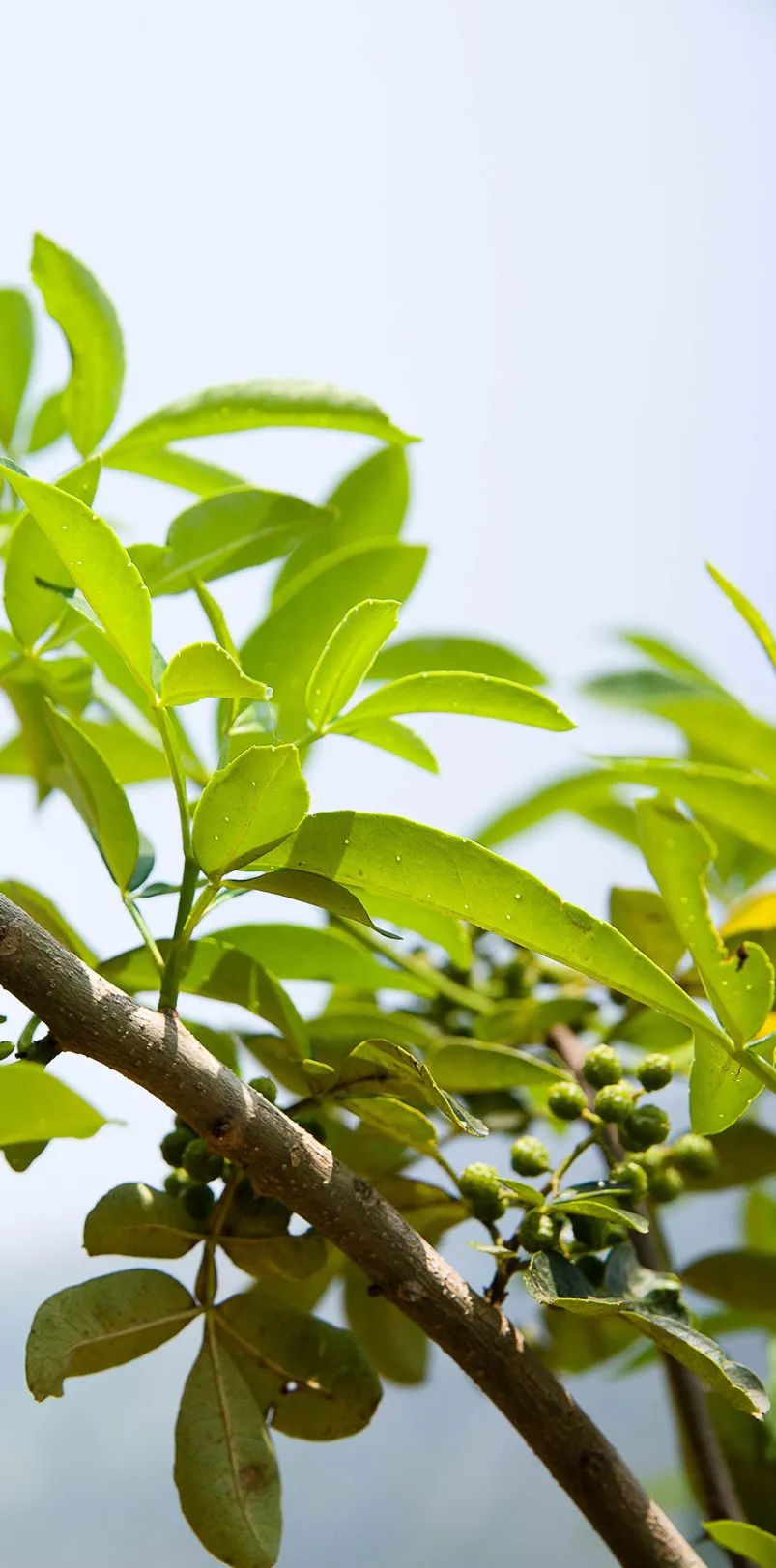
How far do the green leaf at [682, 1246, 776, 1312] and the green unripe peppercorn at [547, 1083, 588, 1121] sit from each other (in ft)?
1.04

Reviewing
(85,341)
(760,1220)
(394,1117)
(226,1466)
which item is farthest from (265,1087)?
(760,1220)

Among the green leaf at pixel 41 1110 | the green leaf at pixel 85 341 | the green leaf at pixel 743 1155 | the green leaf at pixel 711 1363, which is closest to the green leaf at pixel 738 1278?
the green leaf at pixel 743 1155

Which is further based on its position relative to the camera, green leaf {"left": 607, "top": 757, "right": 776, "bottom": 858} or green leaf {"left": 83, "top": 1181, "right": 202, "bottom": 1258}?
green leaf {"left": 607, "top": 757, "right": 776, "bottom": 858}

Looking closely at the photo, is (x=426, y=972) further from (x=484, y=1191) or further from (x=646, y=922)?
(x=484, y=1191)

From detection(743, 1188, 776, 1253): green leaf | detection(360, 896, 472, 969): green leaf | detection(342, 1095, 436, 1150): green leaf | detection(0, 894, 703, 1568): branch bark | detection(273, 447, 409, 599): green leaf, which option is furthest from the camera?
detection(743, 1188, 776, 1253): green leaf

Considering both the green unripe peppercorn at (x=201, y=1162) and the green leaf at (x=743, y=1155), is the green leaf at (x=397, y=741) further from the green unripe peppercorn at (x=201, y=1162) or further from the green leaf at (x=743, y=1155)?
the green leaf at (x=743, y=1155)

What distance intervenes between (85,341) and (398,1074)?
1.30ft

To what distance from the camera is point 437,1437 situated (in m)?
1.58

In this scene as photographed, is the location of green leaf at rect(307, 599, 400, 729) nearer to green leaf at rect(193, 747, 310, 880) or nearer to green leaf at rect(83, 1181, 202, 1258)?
green leaf at rect(193, 747, 310, 880)

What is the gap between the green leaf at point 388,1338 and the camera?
898 mm

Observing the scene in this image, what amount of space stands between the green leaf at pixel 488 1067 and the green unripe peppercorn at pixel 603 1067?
2 cm

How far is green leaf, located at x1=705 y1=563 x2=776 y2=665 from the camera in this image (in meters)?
0.60

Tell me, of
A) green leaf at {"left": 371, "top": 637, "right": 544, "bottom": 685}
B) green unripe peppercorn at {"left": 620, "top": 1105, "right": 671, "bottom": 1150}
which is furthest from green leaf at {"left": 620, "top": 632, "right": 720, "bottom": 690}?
green unripe peppercorn at {"left": 620, "top": 1105, "right": 671, "bottom": 1150}

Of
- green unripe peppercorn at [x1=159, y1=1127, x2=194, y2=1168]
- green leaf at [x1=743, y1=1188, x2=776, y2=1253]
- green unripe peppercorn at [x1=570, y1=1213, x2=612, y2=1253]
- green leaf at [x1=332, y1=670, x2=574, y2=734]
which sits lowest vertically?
green unripe peppercorn at [x1=159, y1=1127, x2=194, y2=1168]
